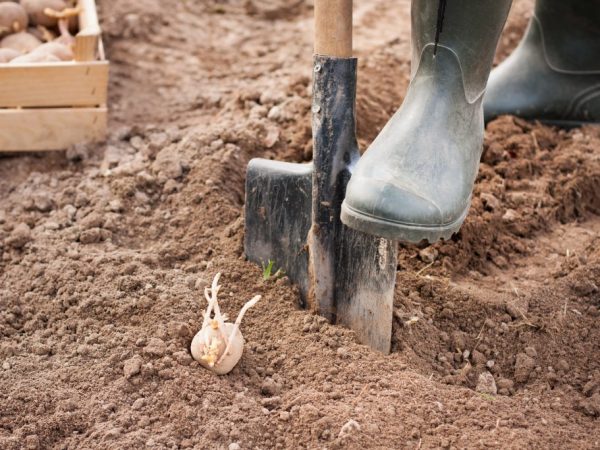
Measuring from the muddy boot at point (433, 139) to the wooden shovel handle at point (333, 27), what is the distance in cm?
23

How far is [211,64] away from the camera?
12.4ft

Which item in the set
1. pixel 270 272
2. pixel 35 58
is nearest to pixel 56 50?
pixel 35 58

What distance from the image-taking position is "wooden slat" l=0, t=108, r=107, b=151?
2.91m

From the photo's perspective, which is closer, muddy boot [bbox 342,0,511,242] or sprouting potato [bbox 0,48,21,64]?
muddy boot [bbox 342,0,511,242]

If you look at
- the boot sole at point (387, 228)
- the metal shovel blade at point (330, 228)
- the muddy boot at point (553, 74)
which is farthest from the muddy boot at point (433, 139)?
the muddy boot at point (553, 74)

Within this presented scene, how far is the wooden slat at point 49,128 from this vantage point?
9.56 ft

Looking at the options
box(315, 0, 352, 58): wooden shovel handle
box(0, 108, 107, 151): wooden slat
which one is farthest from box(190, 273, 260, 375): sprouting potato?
box(0, 108, 107, 151): wooden slat

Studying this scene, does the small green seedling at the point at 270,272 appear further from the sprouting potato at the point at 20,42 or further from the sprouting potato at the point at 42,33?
the sprouting potato at the point at 42,33

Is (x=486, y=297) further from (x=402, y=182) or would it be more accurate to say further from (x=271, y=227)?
(x=271, y=227)

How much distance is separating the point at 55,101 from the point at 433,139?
4.98 ft

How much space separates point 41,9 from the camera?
342cm

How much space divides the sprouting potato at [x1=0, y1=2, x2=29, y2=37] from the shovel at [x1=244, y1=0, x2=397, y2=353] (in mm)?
1570

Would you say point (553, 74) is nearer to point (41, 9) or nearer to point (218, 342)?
point (218, 342)

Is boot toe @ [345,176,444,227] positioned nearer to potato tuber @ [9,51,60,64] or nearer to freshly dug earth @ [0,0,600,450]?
freshly dug earth @ [0,0,600,450]
